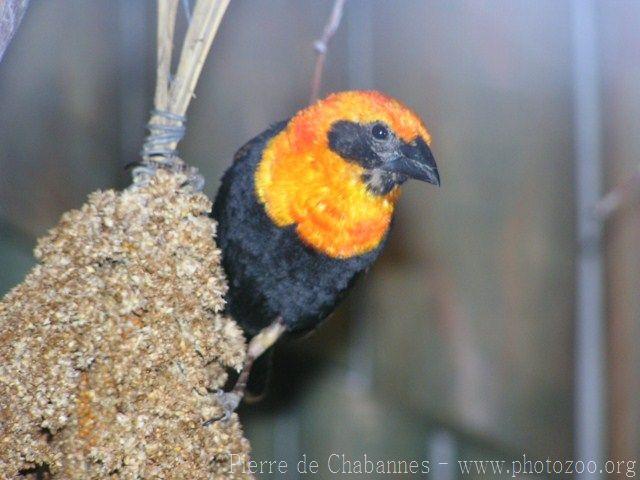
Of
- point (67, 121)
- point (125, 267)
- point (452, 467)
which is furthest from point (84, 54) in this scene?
point (452, 467)

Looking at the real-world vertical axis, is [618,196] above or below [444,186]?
below

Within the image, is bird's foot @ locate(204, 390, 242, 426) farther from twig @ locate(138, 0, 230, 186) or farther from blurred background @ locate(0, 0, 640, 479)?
blurred background @ locate(0, 0, 640, 479)

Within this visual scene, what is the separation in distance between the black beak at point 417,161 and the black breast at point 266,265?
0.20m

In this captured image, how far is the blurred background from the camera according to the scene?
1856mm

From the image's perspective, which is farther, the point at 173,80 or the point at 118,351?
the point at 173,80

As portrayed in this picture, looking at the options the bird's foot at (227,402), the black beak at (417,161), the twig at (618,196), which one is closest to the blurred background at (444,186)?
the twig at (618,196)

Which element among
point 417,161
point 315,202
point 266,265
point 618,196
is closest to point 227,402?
point 266,265

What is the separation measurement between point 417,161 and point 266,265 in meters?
0.35

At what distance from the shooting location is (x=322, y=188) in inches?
53.4

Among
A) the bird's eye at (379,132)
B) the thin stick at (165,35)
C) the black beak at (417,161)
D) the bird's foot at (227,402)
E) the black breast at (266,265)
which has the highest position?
the thin stick at (165,35)

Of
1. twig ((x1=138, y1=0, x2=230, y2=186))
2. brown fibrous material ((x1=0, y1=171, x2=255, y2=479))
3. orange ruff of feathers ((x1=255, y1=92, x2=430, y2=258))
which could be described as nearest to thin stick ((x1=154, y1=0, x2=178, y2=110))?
twig ((x1=138, y1=0, x2=230, y2=186))

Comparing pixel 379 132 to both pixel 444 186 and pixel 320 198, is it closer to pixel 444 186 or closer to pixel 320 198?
pixel 320 198

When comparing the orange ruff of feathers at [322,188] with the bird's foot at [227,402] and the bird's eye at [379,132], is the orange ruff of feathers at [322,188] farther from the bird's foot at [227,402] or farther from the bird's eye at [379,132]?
the bird's foot at [227,402]

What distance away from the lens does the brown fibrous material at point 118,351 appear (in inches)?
38.0
